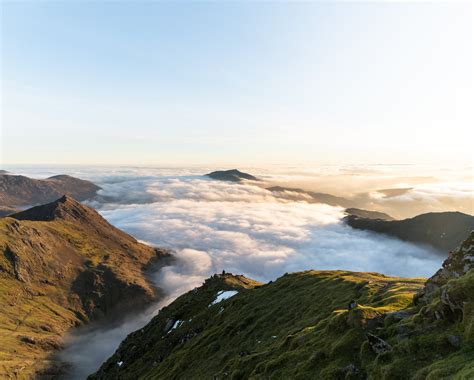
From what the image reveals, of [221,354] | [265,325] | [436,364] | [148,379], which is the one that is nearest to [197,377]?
[221,354]

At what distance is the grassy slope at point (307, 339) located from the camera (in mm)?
25906

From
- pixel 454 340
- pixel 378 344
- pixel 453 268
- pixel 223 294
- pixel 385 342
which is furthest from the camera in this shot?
pixel 223 294

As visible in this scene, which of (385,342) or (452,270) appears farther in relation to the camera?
(452,270)

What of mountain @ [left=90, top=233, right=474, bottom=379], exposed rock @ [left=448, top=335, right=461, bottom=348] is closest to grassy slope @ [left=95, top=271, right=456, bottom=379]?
mountain @ [left=90, top=233, right=474, bottom=379]

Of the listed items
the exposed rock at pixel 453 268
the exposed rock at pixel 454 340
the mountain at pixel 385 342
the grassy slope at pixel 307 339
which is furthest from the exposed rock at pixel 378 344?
the exposed rock at pixel 453 268

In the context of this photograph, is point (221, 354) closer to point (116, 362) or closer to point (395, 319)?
point (395, 319)

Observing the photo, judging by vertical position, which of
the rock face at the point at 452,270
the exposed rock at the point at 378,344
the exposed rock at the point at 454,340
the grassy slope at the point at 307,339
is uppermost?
the rock face at the point at 452,270

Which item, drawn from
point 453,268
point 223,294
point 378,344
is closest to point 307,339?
point 378,344

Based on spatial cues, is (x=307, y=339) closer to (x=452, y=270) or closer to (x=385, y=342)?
(x=385, y=342)

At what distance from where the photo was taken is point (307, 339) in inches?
1551

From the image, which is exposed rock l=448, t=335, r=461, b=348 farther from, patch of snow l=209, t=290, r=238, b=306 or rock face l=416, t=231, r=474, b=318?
patch of snow l=209, t=290, r=238, b=306

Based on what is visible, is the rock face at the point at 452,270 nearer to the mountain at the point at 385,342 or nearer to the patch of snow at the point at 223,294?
the mountain at the point at 385,342

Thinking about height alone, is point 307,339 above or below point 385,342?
below

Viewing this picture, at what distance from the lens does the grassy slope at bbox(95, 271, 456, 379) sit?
25906 mm
